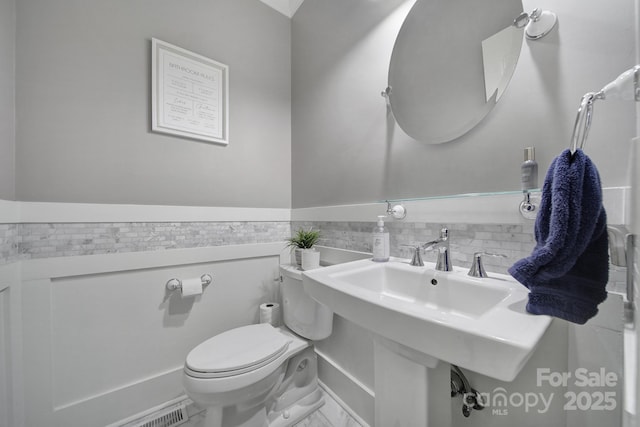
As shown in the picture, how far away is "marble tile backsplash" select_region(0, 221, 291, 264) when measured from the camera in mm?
908

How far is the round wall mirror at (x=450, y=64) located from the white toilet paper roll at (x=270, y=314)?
1.18 meters

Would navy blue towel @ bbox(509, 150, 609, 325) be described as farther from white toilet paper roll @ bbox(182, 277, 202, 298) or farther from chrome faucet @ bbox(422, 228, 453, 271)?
white toilet paper roll @ bbox(182, 277, 202, 298)

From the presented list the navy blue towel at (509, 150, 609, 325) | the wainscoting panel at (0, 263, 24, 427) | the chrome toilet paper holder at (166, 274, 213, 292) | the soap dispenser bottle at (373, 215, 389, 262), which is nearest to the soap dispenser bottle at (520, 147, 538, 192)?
the navy blue towel at (509, 150, 609, 325)

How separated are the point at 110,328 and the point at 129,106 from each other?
1.06 metres

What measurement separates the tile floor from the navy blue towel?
1.07m

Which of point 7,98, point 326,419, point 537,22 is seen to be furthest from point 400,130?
point 7,98

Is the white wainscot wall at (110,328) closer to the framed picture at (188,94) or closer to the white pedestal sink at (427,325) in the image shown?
the framed picture at (188,94)

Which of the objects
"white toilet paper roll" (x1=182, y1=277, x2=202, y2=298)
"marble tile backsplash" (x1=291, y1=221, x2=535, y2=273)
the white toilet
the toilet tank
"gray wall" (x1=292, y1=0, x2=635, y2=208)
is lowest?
the white toilet

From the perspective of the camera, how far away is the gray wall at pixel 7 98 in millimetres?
828

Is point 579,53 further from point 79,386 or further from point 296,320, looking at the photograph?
point 79,386

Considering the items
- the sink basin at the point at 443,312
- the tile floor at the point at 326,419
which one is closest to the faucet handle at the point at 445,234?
the sink basin at the point at 443,312

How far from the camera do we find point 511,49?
68 cm

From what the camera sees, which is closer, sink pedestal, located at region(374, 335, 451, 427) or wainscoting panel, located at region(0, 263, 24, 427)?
sink pedestal, located at region(374, 335, 451, 427)

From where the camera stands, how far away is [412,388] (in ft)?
1.91
